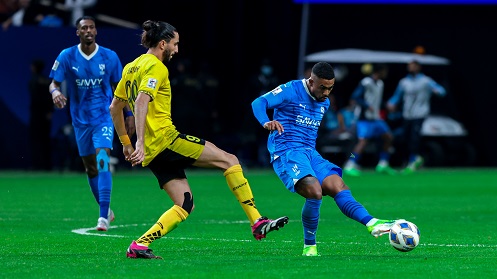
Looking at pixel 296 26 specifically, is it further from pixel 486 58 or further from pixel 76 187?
pixel 76 187

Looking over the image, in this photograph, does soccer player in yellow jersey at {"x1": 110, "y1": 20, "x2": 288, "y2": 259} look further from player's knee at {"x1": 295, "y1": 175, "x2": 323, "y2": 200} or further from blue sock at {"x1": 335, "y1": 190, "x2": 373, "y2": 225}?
blue sock at {"x1": 335, "y1": 190, "x2": 373, "y2": 225}

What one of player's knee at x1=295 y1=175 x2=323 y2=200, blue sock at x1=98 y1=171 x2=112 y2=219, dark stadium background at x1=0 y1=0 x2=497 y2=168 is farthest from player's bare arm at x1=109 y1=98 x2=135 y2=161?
dark stadium background at x1=0 y1=0 x2=497 y2=168

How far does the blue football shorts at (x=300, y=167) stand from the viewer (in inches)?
449

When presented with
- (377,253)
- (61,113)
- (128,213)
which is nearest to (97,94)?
(128,213)

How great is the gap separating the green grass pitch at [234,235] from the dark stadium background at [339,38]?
21.6ft

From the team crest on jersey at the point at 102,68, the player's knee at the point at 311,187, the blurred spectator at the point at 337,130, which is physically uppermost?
the team crest on jersey at the point at 102,68

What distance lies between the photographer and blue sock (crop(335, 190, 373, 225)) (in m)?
11.1

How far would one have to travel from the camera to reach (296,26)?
30.8 m

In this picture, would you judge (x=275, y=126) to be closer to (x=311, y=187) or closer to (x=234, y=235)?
(x=311, y=187)

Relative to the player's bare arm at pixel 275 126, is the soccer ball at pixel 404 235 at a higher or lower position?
lower

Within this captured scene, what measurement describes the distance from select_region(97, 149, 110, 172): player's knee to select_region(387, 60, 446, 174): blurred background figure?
528 inches

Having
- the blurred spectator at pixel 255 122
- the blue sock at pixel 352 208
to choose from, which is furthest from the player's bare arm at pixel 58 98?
the blurred spectator at pixel 255 122

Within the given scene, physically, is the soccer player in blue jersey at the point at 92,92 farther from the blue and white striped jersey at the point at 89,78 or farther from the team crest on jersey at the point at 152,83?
the team crest on jersey at the point at 152,83

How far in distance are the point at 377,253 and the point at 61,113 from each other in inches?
646
